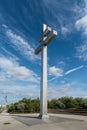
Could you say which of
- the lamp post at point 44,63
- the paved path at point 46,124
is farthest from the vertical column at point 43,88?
the paved path at point 46,124

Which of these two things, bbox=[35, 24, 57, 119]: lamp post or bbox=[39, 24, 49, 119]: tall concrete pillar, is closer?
bbox=[39, 24, 49, 119]: tall concrete pillar

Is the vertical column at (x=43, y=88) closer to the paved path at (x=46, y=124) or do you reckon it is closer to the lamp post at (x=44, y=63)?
the lamp post at (x=44, y=63)

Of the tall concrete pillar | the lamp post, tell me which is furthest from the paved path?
the lamp post

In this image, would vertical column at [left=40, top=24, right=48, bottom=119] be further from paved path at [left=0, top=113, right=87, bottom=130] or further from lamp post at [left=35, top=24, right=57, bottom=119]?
paved path at [left=0, top=113, right=87, bottom=130]

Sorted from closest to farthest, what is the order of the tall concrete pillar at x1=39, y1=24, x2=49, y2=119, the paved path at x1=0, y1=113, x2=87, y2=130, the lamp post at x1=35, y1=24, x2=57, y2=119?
the paved path at x1=0, y1=113, x2=87, y2=130 → the tall concrete pillar at x1=39, y1=24, x2=49, y2=119 → the lamp post at x1=35, y1=24, x2=57, y2=119

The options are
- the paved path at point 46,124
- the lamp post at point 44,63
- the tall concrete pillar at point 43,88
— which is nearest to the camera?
the paved path at point 46,124

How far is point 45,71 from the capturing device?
15.1m

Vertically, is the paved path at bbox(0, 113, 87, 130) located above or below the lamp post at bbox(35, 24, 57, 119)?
below

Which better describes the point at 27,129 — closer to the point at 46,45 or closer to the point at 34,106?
the point at 46,45

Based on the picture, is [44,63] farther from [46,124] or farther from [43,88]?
[46,124]

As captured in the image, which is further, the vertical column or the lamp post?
the lamp post

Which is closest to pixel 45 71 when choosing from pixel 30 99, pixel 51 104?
pixel 51 104

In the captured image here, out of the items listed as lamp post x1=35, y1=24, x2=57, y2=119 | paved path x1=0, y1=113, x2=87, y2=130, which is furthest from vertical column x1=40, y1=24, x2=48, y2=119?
paved path x1=0, y1=113, x2=87, y2=130

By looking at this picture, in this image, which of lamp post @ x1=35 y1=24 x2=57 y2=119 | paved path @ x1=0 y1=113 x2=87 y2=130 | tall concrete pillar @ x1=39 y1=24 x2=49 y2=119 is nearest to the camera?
paved path @ x1=0 y1=113 x2=87 y2=130
